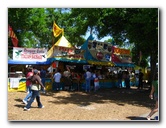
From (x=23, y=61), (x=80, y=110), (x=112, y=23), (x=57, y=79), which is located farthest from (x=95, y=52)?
(x=80, y=110)

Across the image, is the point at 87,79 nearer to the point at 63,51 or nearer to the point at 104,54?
the point at 63,51

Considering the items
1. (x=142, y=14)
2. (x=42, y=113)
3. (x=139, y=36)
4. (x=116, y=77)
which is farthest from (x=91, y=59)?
(x=42, y=113)

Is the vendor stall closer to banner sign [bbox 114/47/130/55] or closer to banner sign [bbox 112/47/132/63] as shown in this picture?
banner sign [bbox 112/47/132/63]

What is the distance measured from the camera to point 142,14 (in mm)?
9109

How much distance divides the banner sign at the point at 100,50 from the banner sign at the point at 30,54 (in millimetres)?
3075

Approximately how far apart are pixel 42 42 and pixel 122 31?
33.1 feet

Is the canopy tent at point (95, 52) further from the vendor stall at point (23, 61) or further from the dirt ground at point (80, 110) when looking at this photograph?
the dirt ground at point (80, 110)

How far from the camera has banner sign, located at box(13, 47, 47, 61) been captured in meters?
13.6

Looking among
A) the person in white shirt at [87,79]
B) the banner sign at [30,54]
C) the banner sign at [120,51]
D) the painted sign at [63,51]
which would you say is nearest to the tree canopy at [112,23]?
the banner sign at [30,54]

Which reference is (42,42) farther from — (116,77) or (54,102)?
(54,102)

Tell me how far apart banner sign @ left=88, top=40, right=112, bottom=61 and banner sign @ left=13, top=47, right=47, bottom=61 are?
307cm

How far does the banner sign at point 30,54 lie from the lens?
13.6 metres

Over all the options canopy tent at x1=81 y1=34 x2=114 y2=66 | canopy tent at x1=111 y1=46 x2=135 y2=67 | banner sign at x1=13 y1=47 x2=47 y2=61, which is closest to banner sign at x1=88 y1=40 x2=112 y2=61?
canopy tent at x1=81 y1=34 x2=114 y2=66

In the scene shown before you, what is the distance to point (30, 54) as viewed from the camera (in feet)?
45.6
